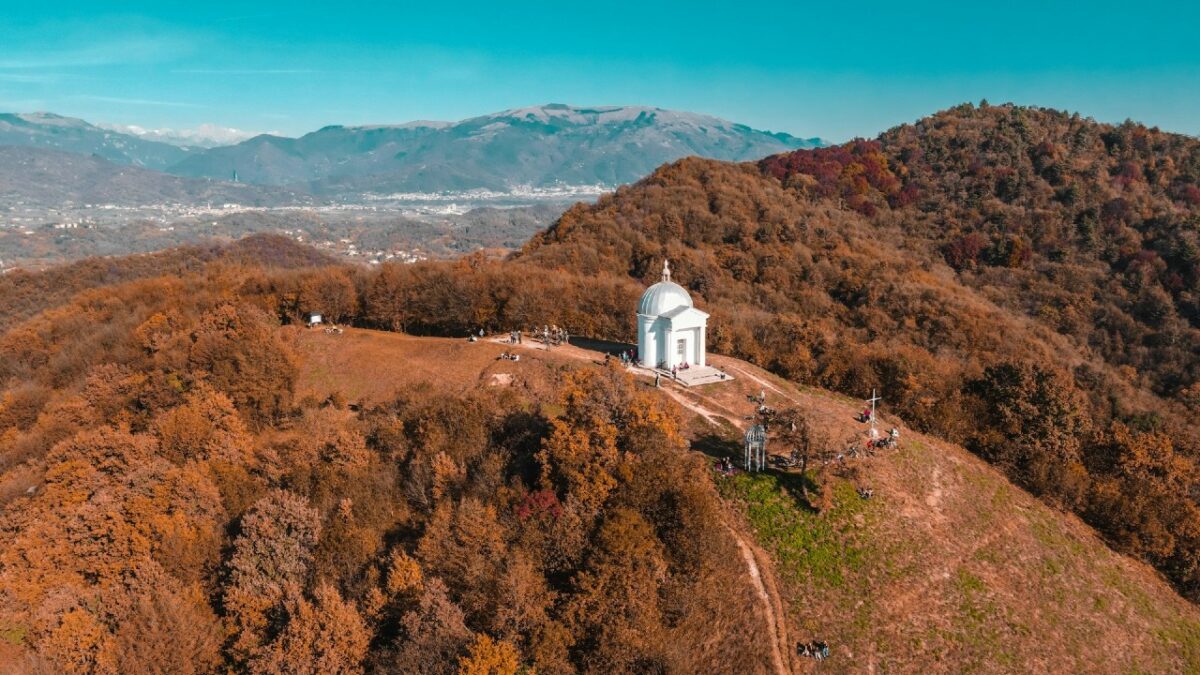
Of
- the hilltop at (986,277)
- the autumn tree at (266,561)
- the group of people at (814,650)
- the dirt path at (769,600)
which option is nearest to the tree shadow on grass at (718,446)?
the dirt path at (769,600)

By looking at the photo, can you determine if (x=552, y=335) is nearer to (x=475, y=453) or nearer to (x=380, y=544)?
(x=475, y=453)

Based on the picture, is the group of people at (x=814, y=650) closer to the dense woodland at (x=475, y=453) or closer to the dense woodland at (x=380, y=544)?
the dense woodland at (x=380, y=544)

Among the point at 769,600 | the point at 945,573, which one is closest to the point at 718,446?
the point at 769,600

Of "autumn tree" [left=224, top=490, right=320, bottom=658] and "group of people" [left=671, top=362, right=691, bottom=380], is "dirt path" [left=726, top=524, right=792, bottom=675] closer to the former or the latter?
"group of people" [left=671, top=362, right=691, bottom=380]

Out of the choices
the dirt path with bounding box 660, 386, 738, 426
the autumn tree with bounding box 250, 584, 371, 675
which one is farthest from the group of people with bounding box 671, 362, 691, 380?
the autumn tree with bounding box 250, 584, 371, 675

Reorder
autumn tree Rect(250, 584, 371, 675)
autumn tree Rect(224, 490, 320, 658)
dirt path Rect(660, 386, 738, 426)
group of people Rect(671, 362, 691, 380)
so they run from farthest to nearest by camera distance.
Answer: group of people Rect(671, 362, 691, 380)
dirt path Rect(660, 386, 738, 426)
autumn tree Rect(224, 490, 320, 658)
autumn tree Rect(250, 584, 371, 675)

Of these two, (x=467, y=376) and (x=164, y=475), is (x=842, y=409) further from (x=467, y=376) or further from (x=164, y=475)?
(x=164, y=475)
